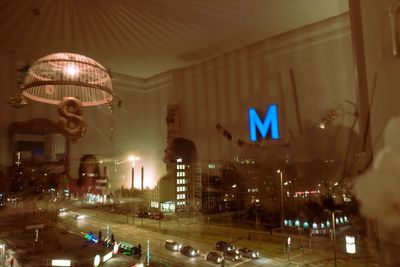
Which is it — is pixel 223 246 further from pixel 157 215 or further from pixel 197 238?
pixel 157 215

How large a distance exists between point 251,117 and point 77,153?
3.53 feet

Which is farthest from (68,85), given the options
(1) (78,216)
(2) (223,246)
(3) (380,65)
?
(3) (380,65)

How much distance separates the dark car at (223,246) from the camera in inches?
55.6

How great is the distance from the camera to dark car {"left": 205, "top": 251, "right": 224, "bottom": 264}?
1.35 m

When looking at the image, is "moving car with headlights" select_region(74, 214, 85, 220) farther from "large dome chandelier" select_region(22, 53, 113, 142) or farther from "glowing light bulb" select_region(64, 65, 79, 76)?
"glowing light bulb" select_region(64, 65, 79, 76)

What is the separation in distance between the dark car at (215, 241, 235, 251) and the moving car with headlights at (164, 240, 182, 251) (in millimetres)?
190

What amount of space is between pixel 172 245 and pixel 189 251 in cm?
11

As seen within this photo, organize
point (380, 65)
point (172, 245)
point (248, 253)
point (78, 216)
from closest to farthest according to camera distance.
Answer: point (380, 65) → point (248, 253) → point (172, 245) → point (78, 216)

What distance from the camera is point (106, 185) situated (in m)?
1.73

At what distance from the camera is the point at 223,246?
4.71ft

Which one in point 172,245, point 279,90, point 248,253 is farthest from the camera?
point 279,90

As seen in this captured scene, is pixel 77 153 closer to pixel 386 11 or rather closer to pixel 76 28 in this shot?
pixel 76 28

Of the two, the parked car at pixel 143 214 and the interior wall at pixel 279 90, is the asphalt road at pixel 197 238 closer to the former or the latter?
the parked car at pixel 143 214

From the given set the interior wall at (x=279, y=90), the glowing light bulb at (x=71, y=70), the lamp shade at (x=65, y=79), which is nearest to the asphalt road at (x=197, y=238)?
the interior wall at (x=279, y=90)
